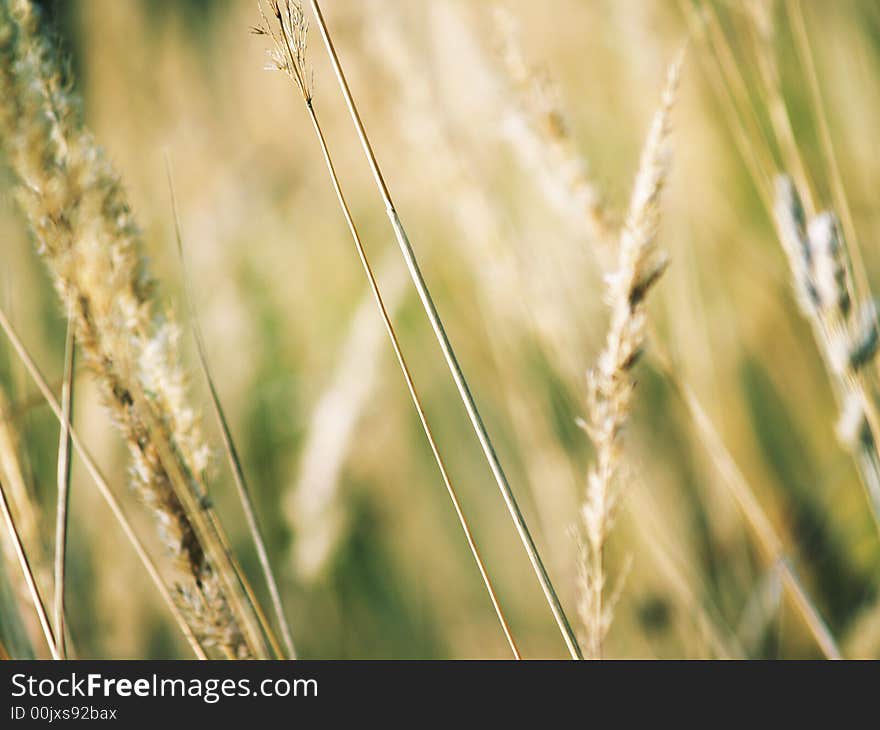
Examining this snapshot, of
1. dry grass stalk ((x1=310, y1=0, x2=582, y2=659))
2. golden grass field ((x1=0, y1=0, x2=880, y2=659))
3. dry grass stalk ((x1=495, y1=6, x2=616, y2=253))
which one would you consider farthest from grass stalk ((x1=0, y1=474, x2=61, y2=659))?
dry grass stalk ((x1=495, y1=6, x2=616, y2=253))

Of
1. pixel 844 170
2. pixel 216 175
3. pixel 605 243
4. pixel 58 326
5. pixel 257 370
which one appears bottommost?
pixel 605 243

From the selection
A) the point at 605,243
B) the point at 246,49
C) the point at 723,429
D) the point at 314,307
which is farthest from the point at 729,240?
the point at 246,49

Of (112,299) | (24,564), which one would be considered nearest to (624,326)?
(112,299)

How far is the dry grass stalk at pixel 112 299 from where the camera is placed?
0.46 metres

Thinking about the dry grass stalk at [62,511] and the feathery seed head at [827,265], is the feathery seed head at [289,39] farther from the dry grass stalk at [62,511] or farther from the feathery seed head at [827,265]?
the feathery seed head at [827,265]

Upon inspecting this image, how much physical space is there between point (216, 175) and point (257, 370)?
0.50m

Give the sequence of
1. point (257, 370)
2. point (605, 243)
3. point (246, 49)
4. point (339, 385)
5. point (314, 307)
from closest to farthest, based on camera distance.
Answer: point (605, 243) < point (339, 385) < point (257, 370) < point (314, 307) < point (246, 49)

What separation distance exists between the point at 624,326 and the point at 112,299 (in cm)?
41

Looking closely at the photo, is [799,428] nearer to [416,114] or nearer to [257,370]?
[416,114]

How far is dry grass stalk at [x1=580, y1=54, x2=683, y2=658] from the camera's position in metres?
0.50

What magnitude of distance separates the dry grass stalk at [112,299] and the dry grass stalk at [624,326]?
0.32m

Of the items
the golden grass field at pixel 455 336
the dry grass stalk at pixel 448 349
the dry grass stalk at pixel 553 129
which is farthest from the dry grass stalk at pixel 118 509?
the dry grass stalk at pixel 553 129

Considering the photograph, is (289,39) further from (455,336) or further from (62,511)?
(455,336)

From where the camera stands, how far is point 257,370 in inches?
62.8
